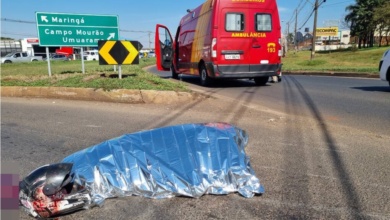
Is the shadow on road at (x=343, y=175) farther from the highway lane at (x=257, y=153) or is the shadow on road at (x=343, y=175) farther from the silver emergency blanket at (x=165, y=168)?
the silver emergency blanket at (x=165, y=168)

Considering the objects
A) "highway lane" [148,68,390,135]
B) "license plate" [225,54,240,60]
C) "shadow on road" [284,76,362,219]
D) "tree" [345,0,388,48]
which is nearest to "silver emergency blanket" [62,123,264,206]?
"shadow on road" [284,76,362,219]

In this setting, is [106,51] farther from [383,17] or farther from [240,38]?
[383,17]

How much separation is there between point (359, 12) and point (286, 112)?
5963cm

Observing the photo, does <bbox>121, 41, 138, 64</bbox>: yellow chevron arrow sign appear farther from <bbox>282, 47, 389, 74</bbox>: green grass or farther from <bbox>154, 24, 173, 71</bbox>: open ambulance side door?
<bbox>282, 47, 389, 74</bbox>: green grass

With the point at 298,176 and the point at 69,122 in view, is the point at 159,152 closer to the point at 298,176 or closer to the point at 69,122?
the point at 298,176

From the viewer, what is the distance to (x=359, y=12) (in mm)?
56281

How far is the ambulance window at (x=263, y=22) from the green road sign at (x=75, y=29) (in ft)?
16.5

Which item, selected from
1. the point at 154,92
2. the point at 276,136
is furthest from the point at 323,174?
the point at 154,92

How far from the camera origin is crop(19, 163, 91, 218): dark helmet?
2.35 metres

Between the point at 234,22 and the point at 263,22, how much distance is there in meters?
1.01

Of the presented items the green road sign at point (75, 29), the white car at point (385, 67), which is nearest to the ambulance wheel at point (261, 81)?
the white car at point (385, 67)

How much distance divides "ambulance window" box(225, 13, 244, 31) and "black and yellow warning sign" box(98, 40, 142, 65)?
291cm

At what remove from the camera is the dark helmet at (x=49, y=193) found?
7.72 feet

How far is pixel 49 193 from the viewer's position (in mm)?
2344
